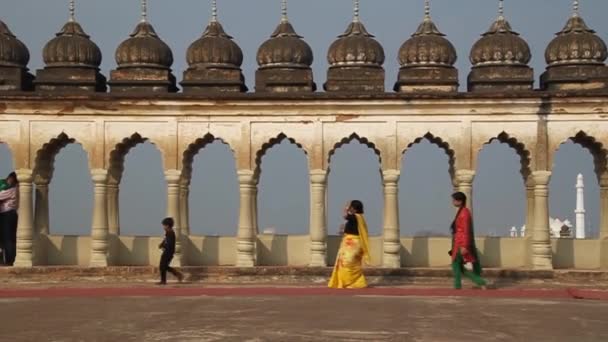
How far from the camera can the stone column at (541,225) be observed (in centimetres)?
2102

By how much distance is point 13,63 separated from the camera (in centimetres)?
2227

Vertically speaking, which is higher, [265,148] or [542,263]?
[265,148]

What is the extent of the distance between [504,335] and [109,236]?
12599 mm

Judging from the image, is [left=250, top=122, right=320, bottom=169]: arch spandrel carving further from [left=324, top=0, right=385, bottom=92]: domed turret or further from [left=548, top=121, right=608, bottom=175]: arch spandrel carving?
[left=548, top=121, right=608, bottom=175]: arch spandrel carving

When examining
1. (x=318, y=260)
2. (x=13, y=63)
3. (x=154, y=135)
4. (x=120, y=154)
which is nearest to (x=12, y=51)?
→ (x=13, y=63)

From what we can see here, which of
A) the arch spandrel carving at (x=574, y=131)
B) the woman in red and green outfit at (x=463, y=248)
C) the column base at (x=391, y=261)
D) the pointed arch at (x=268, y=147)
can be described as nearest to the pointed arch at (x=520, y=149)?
the arch spandrel carving at (x=574, y=131)

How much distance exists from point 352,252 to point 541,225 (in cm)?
532

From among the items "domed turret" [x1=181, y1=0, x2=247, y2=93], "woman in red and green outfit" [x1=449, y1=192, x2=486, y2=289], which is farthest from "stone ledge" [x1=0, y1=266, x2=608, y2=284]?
"domed turret" [x1=181, y1=0, x2=247, y2=93]

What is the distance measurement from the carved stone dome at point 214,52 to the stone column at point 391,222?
3.99 meters

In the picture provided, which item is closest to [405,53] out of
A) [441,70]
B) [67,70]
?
[441,70]

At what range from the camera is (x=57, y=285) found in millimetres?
19812

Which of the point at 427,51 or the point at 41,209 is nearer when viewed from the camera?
the point at 427,51

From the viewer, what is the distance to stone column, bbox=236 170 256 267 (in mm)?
21375

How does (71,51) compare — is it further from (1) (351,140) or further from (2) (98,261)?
(1) (351,140)
